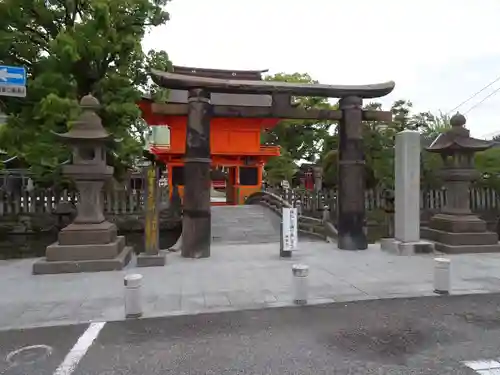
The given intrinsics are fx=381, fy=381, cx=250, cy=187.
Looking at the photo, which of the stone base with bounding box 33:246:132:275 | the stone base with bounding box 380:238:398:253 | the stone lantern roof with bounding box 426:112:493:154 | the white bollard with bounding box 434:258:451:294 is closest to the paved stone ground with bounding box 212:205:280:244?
the stone base with bounding box 380:238:398:253

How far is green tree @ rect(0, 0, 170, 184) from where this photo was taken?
12125mm

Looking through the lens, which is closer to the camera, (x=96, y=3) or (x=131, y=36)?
(x=96, y=3)

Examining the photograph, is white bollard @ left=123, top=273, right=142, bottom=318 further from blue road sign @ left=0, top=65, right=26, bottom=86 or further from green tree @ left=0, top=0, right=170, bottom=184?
green tree @ left=0, top=0, right=170, bottom=184

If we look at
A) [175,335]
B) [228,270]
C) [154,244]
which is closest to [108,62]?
[154,244]

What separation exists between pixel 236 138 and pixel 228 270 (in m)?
16.0

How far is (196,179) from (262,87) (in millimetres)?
3226

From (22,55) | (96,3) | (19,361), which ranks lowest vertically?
(19,361)

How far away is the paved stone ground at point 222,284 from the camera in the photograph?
602 cm

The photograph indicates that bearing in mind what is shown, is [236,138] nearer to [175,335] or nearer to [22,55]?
[22,55]

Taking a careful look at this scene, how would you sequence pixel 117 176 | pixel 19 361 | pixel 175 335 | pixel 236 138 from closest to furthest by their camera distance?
pixel 19 361, pixel 175 335, pixel 117 176, pixel 236 138

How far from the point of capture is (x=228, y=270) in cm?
876

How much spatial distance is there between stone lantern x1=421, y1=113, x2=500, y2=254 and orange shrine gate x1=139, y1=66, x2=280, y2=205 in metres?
12.1

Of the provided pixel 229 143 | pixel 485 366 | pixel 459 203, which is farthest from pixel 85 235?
pixel 229 143

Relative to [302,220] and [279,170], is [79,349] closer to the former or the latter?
[302,220]
